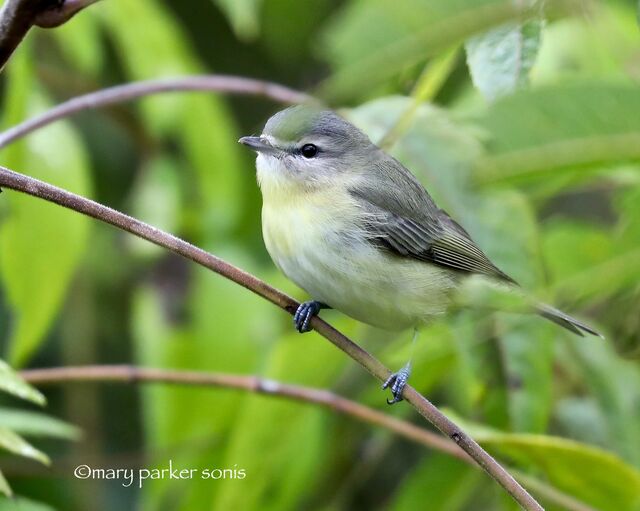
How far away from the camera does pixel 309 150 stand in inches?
103

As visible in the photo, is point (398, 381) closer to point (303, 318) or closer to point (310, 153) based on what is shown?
point (303, 318)

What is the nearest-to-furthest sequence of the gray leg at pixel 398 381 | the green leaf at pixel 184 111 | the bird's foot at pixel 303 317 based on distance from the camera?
the bird's foot at pixel 303 317
the gray leg at pixel 398 381
the green leaf at pixel 184 111

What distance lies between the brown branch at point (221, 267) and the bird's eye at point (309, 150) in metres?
1.09

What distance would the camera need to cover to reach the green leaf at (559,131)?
877mm

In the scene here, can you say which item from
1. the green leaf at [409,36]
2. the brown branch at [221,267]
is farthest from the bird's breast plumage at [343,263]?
the green leaf at [409,36]

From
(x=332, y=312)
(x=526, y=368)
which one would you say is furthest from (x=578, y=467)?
(x=332, y=312)

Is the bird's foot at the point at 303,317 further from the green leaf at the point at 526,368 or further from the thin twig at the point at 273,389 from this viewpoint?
the green leaf at the point at 526,368

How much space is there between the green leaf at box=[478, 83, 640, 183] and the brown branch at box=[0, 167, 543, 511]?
17.5 inches

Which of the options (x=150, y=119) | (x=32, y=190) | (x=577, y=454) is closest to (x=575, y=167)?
(x=32, y=190)

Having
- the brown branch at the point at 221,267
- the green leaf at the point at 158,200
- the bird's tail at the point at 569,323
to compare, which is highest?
the green leaf at the point at 158,200

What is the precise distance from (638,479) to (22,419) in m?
1.45

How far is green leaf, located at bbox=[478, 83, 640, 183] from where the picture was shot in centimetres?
88

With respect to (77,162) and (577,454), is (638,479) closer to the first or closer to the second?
(577,454)

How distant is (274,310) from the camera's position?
3.28 metres
